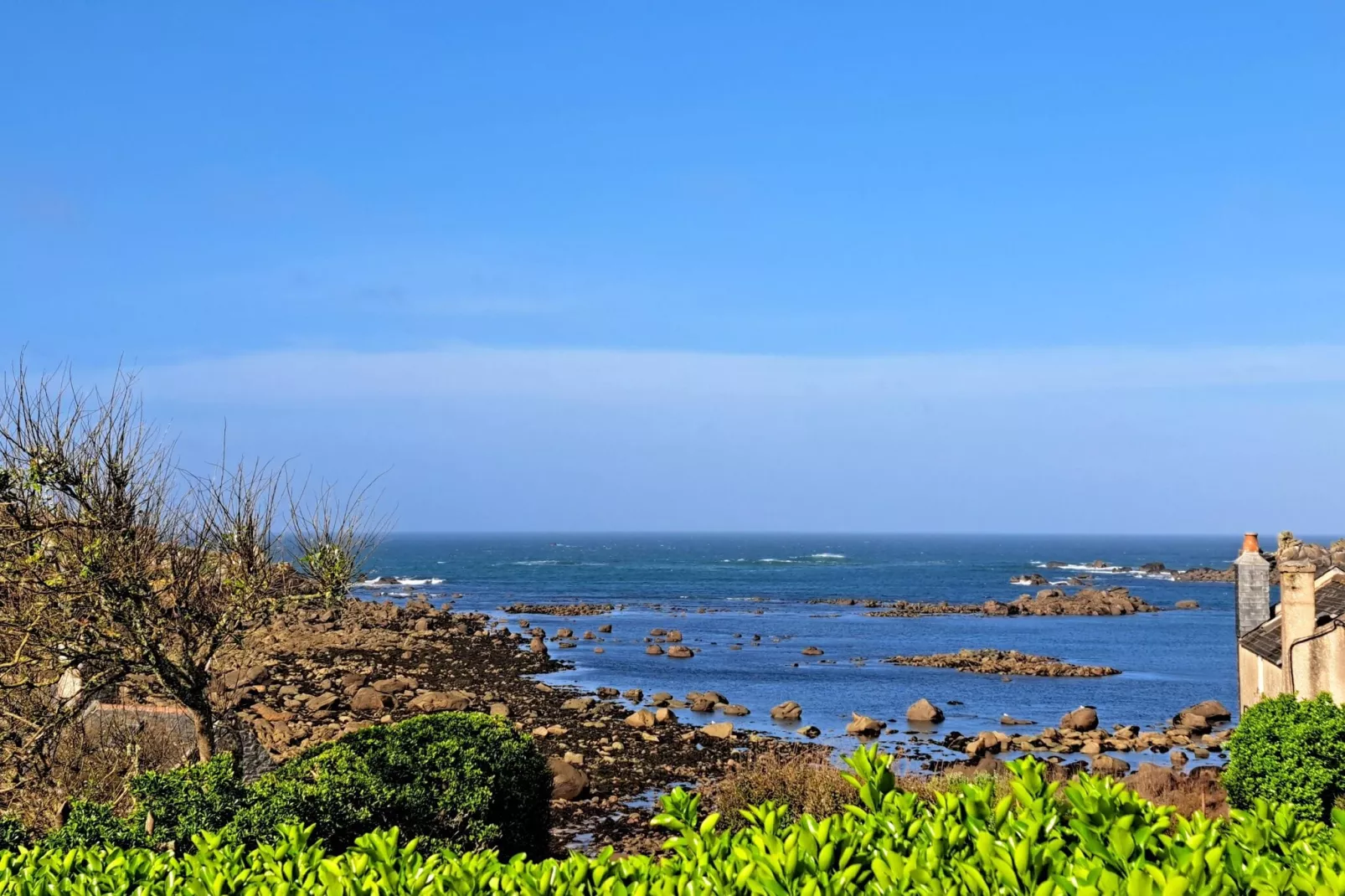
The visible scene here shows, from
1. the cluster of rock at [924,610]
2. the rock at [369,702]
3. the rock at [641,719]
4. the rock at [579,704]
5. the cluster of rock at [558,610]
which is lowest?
the cluster of rock at [924,610]

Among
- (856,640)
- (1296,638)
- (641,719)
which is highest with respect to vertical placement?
(1296,638)

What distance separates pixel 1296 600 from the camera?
65.8 feet

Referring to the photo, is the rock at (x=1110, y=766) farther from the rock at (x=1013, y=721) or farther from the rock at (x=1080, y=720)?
the rock at (x=1013, y=721)

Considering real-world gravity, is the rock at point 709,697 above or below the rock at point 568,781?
below

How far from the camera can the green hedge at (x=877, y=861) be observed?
5.48 metres

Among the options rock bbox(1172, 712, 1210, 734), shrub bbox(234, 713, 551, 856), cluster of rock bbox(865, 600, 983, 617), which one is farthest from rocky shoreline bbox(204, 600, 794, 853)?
cluster of rock bbox(865, 600, 983, 617)

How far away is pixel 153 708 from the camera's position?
16531 mm

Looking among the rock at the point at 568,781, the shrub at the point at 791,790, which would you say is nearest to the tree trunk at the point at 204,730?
the shrub at the point at 791,790

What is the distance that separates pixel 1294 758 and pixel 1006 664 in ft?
112

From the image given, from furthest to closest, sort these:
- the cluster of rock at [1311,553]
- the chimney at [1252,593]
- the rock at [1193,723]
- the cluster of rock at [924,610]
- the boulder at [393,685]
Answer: the cluster of rock at [924,610] < the boulder at [393,685] < the rock at [1193,723] < the chimney at [1252,593] < the cluster of rock at [1311,553]

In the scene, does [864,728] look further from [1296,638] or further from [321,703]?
[321,703]

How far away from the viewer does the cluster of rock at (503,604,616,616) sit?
7912 centimetres

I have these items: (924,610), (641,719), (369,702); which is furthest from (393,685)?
(924,610)

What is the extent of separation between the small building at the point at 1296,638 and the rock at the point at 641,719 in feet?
49.5
